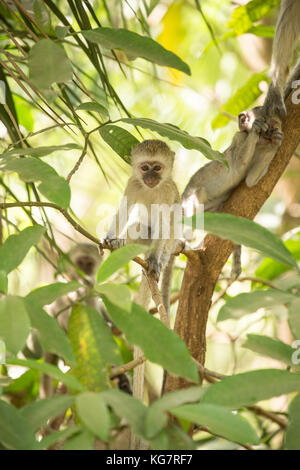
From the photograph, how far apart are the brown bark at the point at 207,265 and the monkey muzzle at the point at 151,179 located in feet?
1.48

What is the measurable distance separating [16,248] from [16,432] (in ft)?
0.95

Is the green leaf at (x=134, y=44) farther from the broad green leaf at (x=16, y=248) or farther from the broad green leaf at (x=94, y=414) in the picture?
the broad green leaf at (x=94, y=414)

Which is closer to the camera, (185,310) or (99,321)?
(99,321)

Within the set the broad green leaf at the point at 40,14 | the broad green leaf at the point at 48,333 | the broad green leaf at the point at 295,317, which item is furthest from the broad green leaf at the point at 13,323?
the broad green leaf at the point at 40,14

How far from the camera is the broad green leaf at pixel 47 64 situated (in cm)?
95

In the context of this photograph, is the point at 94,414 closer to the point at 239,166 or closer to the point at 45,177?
the point at 45,177

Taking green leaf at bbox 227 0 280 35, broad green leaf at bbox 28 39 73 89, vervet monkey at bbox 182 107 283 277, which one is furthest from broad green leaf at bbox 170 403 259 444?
green leaf at bbox 227 0 280 35

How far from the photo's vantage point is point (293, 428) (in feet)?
2.70

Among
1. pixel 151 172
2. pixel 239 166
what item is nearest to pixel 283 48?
pixel 239 166

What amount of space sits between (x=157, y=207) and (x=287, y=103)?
74 centimetres
